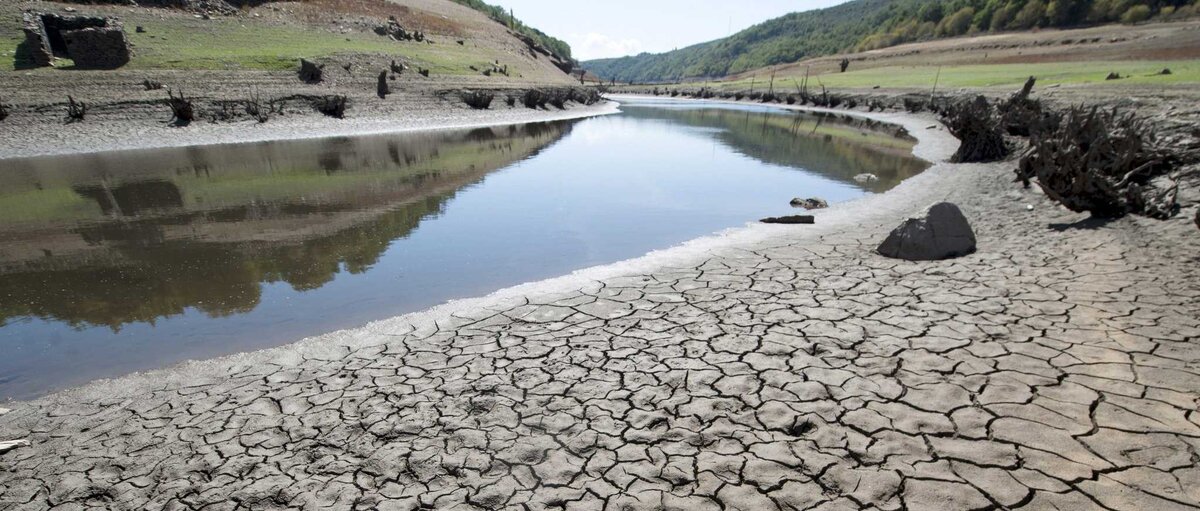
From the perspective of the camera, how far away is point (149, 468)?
3527 millimetres

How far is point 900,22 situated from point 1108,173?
356ft

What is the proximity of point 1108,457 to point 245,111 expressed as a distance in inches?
1019

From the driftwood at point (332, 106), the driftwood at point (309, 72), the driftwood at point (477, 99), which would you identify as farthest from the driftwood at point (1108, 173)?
the driftwood at point (309, 72)

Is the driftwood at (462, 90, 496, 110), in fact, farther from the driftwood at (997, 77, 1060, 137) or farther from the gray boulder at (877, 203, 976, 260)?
the gray boulder at (877, 203, 976, 260)

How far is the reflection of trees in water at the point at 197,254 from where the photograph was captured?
676 cm

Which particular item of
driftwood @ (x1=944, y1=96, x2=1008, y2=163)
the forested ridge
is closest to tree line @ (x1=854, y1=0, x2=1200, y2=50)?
the forested ridge

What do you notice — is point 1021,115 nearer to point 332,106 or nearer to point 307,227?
point 307,227

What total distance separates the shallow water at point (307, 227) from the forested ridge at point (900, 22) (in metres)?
60.9

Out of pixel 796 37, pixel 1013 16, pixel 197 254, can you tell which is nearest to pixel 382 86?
pixel 197 254

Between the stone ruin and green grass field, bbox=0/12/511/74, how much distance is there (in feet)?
1.92

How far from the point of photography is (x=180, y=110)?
1980 centimetres

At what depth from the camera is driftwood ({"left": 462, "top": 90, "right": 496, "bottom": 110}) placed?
30.3 metres

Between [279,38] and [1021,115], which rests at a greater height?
[279,38]

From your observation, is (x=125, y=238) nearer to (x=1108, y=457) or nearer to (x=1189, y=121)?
(x=1108, y=457)
